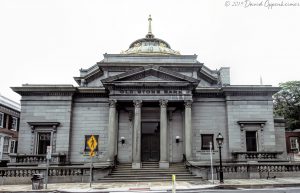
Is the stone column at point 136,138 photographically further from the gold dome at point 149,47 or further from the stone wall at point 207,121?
the gold dome at point 149,47

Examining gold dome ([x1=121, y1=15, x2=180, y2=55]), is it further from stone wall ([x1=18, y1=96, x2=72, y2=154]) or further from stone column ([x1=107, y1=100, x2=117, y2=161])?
stone wall ([x1=18, y1=96, x2=72, y2=154])

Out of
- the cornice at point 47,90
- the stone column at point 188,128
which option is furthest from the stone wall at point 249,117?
the cornice at point 47,90

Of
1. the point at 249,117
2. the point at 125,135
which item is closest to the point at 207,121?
the point at 249,117

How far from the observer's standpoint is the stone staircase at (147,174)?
2239cm

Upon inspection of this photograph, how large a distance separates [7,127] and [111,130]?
20.6 metres

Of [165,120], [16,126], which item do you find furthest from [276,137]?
[16,126]

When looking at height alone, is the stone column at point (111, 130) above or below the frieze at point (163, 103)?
below

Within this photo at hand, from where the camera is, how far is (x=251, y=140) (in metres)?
28.1

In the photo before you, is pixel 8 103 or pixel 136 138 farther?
pixel 8 103

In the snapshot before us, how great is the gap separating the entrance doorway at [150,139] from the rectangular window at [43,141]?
8.98m

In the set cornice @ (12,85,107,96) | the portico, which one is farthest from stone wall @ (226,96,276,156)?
cornice @ (12,85,107,96)

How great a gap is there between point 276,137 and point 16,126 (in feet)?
114

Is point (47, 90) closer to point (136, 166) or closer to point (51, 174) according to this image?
point (51, 174)

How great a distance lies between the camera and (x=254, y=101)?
28672mm
